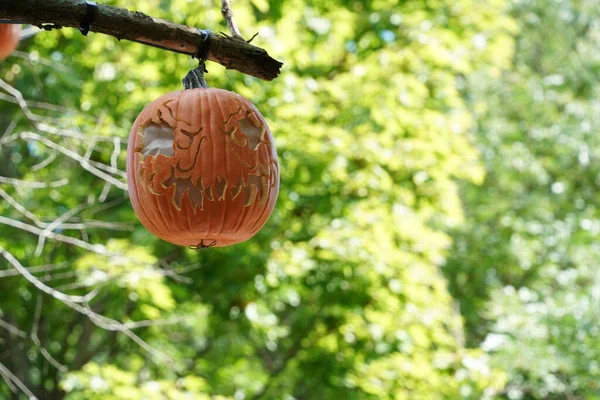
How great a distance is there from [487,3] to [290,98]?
2.09 m

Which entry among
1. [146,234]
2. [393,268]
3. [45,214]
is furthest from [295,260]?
[45,214]

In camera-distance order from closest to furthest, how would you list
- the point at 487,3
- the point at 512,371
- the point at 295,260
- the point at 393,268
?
1. the point at 295,260
2. the point at 393,268
3. the point at 487,3
4. the point at 512,371

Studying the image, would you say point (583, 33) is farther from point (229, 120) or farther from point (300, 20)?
point (229, 120)

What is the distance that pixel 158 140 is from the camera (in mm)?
1562

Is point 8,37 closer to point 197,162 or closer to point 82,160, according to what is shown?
point 197,162

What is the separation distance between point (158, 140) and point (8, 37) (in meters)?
0.89

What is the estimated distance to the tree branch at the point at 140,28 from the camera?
4.76 feet

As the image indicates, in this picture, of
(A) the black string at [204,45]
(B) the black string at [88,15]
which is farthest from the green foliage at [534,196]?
(B) the black string at [88,15]

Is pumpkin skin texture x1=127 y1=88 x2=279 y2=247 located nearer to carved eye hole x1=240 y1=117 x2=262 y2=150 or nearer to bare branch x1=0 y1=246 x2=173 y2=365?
carved eye hole x1=240 y1=117 x2=262 y2=150

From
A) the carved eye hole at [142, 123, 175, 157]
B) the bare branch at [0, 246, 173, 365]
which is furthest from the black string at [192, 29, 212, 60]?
the bare branch at [0, 246, 173, 365]

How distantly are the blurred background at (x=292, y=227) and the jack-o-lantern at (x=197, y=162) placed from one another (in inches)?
86.6

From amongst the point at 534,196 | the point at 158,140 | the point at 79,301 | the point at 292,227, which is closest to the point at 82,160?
the point at 79,301

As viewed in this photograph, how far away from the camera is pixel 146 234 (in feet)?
14.4

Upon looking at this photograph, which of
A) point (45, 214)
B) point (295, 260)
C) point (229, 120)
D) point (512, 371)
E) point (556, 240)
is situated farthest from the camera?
point (556, 240)
